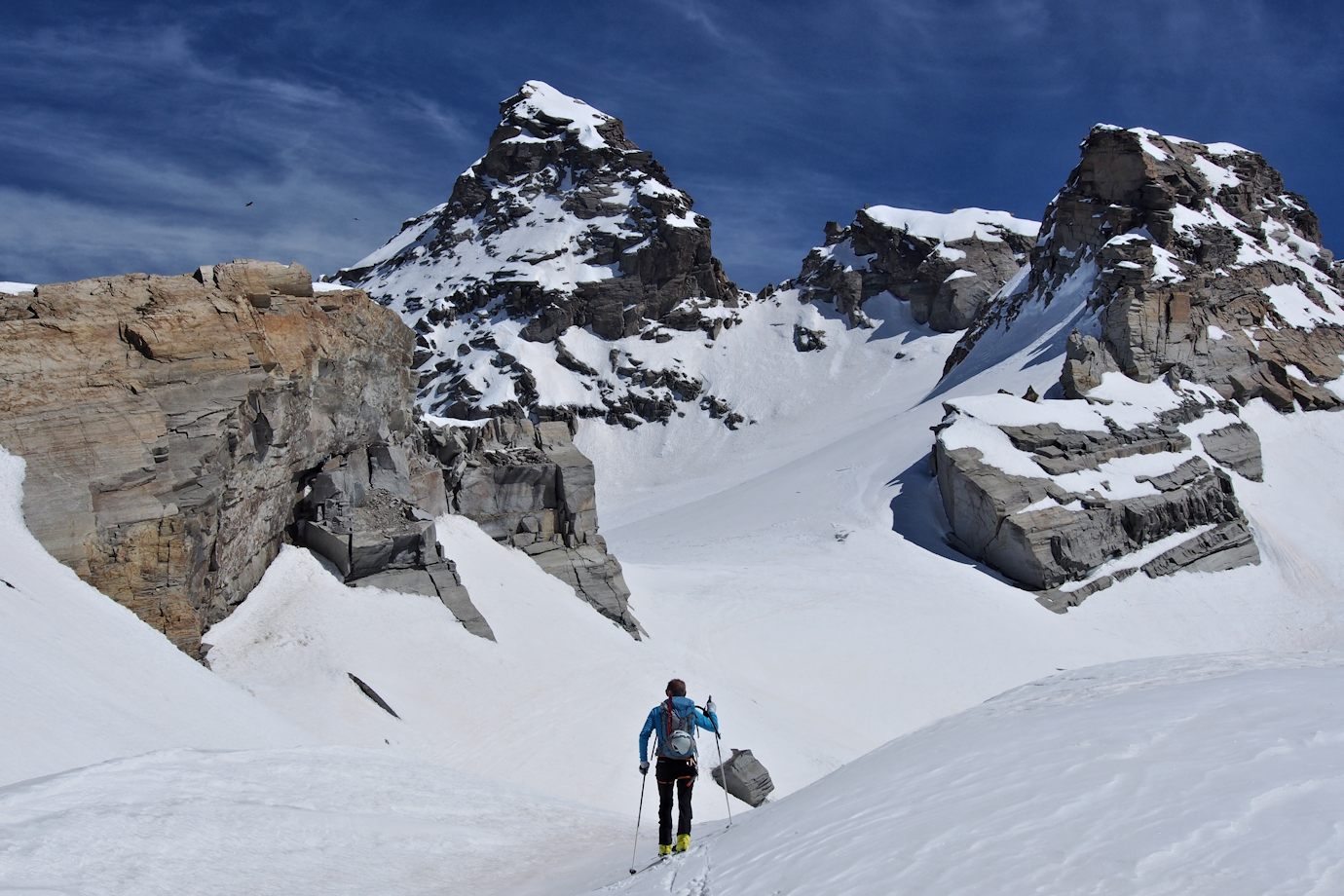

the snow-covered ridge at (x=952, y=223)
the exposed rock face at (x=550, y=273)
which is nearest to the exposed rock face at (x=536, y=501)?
the exposed rock face at (x=550, y=273)

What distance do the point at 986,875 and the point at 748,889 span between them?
1.57 meters

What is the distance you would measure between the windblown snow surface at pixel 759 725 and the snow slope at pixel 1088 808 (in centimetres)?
3

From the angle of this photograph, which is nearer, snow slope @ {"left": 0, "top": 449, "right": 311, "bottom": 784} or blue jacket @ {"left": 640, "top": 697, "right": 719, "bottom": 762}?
blue jacket @ {"left": 640, "top": 697, "right": 719, "bottom": 762}

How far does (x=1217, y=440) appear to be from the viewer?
39.2 m

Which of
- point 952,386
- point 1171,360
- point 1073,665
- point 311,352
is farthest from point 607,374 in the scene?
point 311,352

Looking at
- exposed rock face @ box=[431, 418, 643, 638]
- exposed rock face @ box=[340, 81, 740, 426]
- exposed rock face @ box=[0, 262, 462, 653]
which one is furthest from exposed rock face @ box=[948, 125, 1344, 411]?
exposed rock face @ box=[0, 262, 462, 653]

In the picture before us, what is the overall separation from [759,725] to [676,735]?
42.4 feet

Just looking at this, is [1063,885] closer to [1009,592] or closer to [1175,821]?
[1175,821]

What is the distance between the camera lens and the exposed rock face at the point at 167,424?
13773mm

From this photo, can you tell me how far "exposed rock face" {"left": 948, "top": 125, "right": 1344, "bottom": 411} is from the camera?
1652 inches

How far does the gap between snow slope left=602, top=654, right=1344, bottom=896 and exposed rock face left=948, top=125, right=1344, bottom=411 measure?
114 ft

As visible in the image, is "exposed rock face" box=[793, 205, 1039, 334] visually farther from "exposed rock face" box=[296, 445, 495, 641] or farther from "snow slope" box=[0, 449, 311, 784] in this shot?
"snow slope" box=[0, 449, 311, 784]

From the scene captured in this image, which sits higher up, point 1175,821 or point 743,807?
point 1175,821

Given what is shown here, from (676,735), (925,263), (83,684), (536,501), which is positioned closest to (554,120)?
(925,263)
